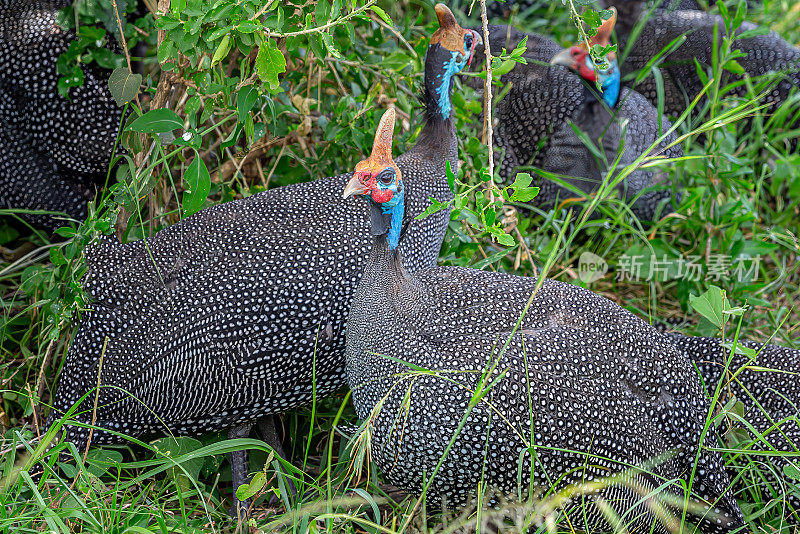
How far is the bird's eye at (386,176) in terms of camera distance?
2.30 m

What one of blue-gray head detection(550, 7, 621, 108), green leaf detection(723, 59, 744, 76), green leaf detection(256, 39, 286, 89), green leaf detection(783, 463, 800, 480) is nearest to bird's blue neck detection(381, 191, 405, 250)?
green leaf detection(256, 39, 286, 89)

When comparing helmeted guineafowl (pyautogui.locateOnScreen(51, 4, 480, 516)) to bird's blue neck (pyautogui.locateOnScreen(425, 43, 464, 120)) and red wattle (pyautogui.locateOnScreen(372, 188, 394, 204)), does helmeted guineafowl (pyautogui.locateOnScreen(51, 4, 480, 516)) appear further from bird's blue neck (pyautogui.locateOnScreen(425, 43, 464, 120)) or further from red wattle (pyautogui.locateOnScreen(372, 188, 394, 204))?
bird's blue neck (pyautogui.locateOnScreen(425, 43, 464, 120))

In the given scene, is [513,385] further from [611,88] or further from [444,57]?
[611,88]

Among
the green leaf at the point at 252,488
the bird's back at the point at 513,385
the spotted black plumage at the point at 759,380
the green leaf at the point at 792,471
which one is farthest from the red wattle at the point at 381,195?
the green leaf at the point at 792,471

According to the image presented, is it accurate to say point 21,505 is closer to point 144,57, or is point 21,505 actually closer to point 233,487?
point 233,487

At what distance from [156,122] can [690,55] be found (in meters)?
2.94

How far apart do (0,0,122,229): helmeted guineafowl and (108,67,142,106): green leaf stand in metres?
0.59

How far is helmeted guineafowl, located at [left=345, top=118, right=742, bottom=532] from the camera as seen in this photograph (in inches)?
86.7

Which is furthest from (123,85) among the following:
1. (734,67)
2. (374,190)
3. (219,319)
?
(734,67)

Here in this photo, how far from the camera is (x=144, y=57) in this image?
11.6 ft

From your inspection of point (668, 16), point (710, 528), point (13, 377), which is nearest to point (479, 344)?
point (710, 528)

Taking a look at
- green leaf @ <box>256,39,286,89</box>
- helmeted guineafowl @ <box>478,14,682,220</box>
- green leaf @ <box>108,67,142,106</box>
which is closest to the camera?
green leaf @ <box>256,39,286,89</box>

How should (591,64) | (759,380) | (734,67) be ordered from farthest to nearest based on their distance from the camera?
(591,64) → (734,67) → (759,380)

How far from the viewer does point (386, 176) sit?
91.0 inches
